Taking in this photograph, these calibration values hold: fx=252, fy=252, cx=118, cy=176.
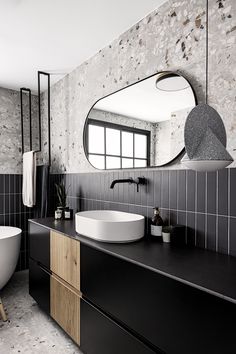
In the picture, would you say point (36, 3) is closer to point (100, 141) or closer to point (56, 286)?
point (100, 141)

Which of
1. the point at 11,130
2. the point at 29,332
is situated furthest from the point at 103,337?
the point at 11,130

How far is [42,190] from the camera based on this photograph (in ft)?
10.00

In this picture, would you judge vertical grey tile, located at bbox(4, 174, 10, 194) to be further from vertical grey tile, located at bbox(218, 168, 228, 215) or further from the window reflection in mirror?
vertical grey tile, located at bbox(218, 168, 228, 215)

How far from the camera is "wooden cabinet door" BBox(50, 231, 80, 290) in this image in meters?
1.75

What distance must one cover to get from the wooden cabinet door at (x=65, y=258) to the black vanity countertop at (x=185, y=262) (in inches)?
4.7

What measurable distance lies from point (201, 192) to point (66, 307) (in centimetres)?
→ 130

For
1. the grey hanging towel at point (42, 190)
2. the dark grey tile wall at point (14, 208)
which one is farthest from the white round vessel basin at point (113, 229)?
the dark grey tile wall at point (14, 208)

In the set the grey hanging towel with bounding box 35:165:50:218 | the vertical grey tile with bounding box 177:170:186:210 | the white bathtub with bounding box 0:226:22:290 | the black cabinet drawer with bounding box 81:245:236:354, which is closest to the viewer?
the black cabinet drawer with bounding box 81:245:236:354

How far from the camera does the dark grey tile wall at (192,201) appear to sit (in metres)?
1.40

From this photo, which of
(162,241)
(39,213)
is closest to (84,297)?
(162,241)

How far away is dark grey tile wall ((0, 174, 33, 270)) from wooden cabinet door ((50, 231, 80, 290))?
61.1 inches

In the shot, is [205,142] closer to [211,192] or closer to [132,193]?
[211,192]

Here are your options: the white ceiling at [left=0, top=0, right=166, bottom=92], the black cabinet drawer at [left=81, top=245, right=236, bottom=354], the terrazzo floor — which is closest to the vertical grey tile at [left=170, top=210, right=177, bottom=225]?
the black cabinet drawer at [left=81, top=245, right=236, bottom=354]

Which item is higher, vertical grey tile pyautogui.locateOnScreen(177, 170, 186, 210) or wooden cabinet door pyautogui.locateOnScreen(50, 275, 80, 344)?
vertical grey tile pyautogui.locateOnScreen(177, 170, 186, 210)
